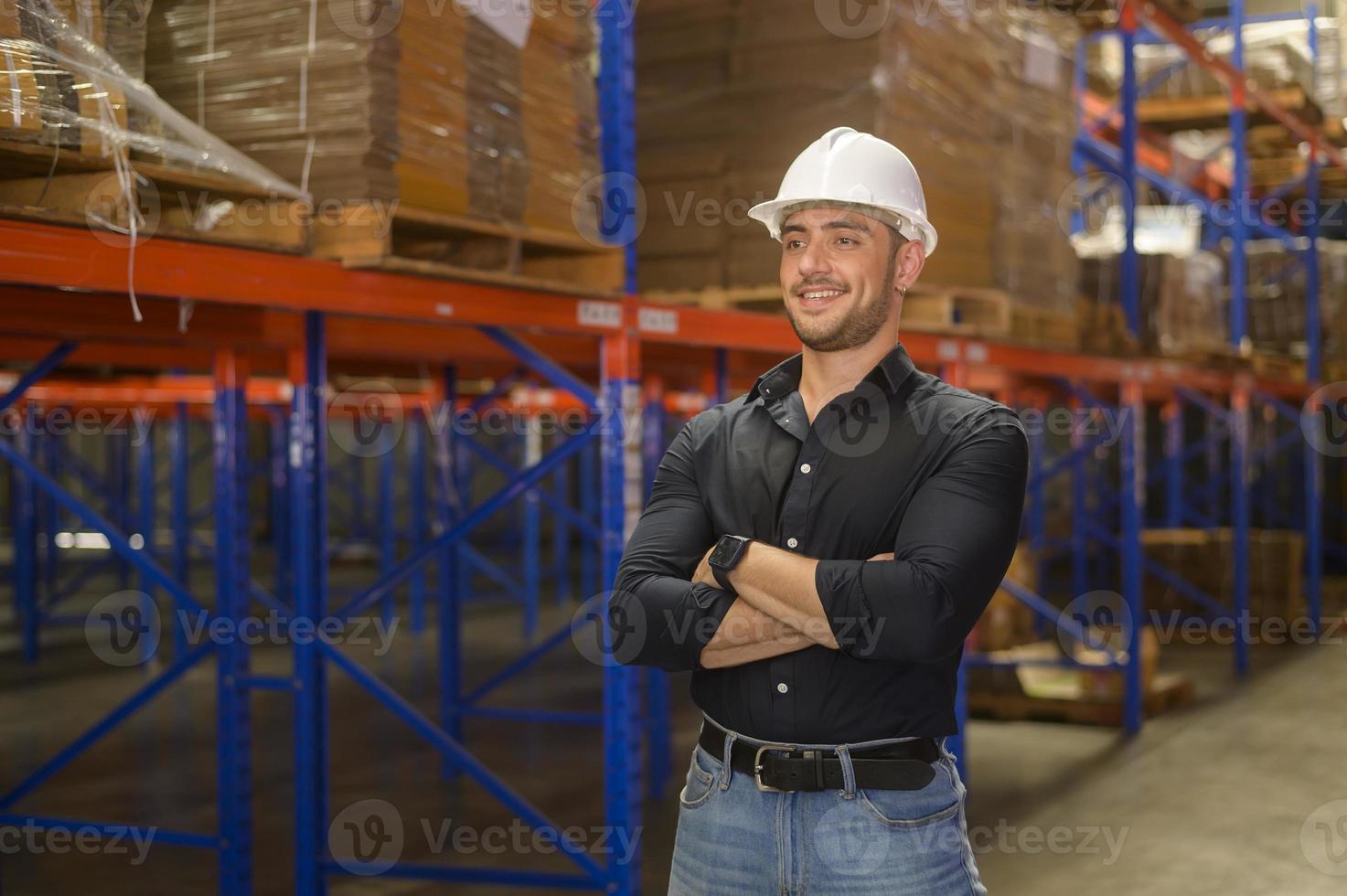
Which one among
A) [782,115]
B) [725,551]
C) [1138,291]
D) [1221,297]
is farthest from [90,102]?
[1221,297]

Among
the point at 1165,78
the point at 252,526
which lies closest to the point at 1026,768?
the point at 1165,78

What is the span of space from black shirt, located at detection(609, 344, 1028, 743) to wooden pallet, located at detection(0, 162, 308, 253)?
1422 millimetres

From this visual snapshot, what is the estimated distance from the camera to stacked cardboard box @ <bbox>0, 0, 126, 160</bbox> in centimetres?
296

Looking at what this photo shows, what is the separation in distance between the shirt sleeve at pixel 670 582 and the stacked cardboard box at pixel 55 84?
5.04 feet

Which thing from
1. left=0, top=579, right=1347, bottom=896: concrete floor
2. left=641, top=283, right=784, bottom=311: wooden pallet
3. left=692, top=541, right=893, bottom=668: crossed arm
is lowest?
left=0, top=579, right=1347, bottom=896: concrete floor

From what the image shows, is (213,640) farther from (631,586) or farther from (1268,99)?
(1268,99)

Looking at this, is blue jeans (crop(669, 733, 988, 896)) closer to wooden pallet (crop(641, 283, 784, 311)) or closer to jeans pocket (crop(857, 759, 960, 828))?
jeans pocket (crop(857, 759, 960, 828))

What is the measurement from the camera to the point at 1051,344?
7.75 metres

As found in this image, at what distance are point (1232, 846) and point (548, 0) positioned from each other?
4944 mm

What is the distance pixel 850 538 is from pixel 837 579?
0.15 metres

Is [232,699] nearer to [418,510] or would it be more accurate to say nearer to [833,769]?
[833,769]

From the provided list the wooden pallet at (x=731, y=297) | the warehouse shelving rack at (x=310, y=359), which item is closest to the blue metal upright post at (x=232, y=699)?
the warehouse shelving rack at (x=310, y=359)

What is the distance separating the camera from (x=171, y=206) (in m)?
3.87

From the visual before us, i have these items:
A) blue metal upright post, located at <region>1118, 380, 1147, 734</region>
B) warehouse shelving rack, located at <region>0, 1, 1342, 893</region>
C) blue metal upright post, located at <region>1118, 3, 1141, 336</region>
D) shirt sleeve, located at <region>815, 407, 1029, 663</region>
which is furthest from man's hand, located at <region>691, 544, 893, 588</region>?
blue metal upright post, located at <region>1118, 3, 1141, 336</region>
